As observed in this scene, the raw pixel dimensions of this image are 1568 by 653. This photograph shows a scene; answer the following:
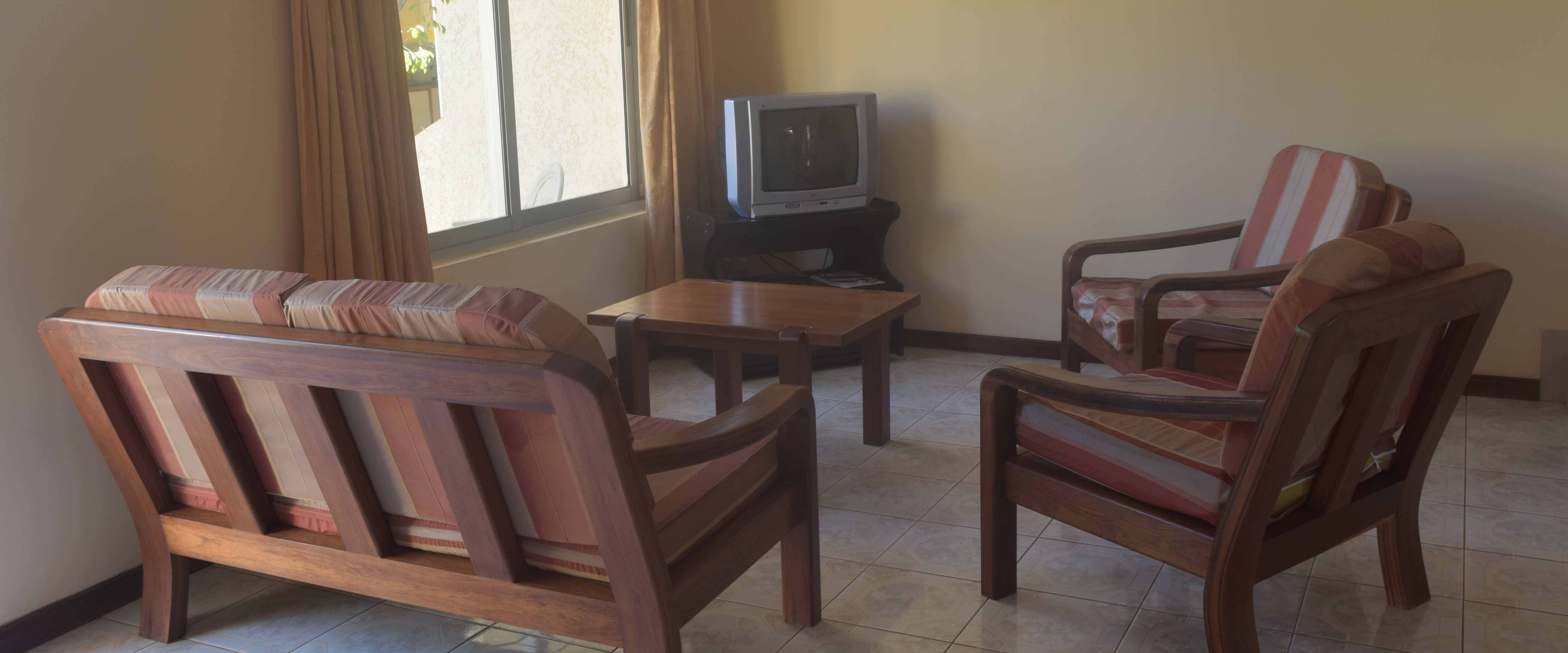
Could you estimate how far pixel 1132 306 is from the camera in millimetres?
3248

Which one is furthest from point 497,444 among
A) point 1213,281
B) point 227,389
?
point 1213,281

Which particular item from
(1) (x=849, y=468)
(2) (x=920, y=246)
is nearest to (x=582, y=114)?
(2) (x=920, y=246)

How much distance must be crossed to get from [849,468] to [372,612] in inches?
53.3

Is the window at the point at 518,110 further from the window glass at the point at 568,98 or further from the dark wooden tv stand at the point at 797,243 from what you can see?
the dark wooden tv stand at the point at 797,243

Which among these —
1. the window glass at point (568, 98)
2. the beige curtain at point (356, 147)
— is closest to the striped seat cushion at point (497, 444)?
the beige curtain at point (356, 147)

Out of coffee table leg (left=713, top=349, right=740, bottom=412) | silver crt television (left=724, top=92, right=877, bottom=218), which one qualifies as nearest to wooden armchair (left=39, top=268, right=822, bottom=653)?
coffee table leg (left=713, top=349, right=740, bottom=412)

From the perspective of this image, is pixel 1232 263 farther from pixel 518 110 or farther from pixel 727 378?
pixel 518 110

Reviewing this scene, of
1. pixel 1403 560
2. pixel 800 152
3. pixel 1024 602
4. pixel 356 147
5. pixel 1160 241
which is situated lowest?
pixel 1024 602

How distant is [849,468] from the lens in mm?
3148

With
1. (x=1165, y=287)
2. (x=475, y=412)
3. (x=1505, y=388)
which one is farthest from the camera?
(x=1505, y=388)

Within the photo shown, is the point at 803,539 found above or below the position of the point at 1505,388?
above

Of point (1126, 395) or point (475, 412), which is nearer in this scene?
point (475, 412)

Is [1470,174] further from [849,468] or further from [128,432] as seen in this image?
[128,432]

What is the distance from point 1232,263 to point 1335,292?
6.86 ft
